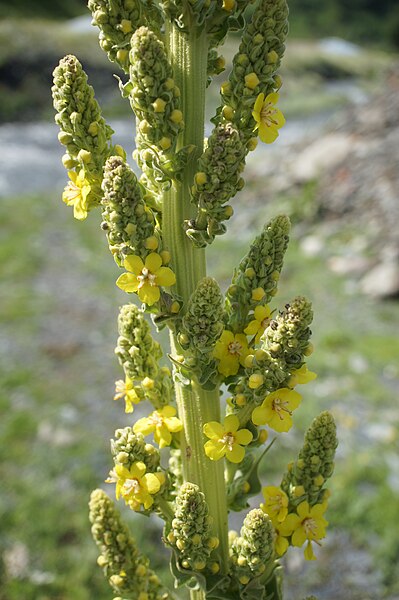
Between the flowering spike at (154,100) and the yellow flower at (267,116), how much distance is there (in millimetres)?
237

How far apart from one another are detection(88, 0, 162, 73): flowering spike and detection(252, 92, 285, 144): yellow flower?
0.38 m

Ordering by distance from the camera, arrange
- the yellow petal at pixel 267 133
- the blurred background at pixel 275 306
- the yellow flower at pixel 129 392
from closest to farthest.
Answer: the yellow petal at pixel 267 133, the yellow flower at pixel 129 392, the blurred background at pixel 275 306

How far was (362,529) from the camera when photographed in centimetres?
566

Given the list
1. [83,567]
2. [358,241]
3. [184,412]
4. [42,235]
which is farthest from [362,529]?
[42,235]

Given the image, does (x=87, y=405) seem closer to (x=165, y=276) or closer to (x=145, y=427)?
(x=145, y=427)

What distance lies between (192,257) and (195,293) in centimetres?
19

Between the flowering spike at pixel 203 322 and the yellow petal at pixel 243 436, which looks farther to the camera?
the yellow petal at pixel 243 436

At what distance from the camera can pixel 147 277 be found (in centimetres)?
176

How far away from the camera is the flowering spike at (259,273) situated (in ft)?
6.17

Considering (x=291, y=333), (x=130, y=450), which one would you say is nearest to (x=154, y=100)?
(x=291, y=333)

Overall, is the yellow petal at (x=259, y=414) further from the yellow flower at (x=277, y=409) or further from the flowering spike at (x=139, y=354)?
the flowering spike at (x=139, y=354)

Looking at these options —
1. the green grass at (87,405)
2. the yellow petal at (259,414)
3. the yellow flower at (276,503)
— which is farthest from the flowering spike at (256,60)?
the green grass at (87,405)

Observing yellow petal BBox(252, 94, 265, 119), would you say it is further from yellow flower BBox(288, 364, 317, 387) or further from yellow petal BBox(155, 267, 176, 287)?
yellow flower BBox(288, 364, 317, 387)

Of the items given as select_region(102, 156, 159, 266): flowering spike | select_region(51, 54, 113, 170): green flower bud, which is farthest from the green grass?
select_region(51, 54, 113, 170): green flower bud
